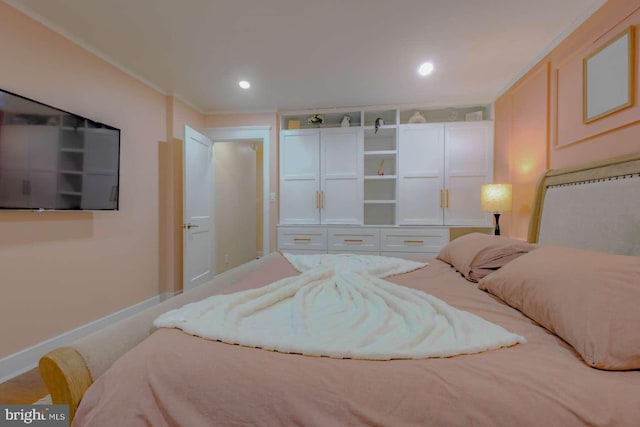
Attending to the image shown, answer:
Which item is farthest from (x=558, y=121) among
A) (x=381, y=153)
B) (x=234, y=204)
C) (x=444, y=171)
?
(x=234, y=204)

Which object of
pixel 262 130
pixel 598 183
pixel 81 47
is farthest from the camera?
pixel 262 130

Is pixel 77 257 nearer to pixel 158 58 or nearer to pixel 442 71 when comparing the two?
pixel 158 58

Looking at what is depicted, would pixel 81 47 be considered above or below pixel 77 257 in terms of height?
above

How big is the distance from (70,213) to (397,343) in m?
2.63

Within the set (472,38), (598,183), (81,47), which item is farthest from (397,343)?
(81,47)

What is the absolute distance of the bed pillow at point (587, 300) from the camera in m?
0.71

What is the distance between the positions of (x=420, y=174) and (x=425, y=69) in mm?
1221

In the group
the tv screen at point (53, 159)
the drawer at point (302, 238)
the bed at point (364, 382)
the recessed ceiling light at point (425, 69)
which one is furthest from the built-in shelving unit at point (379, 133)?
the bed at point (364, 382)

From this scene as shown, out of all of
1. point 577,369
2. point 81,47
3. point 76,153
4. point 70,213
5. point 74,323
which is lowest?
point 74,323

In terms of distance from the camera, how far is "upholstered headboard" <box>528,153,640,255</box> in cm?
128

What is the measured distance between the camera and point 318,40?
7.20ft

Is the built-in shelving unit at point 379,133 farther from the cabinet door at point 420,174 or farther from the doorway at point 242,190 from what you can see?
the doorway at point 242,190

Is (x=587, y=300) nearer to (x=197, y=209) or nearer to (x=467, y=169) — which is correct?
(x=467, y=169)

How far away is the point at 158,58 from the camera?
97.6 inches
